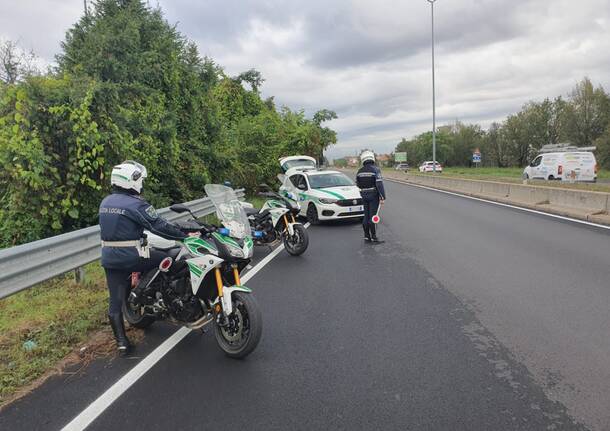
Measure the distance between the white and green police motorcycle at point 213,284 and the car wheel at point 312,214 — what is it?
28.7ft

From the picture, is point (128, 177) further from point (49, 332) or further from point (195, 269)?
point (49, 332)

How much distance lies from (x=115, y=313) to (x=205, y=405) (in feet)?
5.03

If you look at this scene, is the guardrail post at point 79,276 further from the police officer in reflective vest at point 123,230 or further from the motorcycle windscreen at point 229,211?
the motorcycle windscreen at point 229,211

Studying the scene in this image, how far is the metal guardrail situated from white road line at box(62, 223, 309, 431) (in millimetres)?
1694

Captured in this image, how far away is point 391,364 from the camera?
3926 mm

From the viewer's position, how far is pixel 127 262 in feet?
14.0

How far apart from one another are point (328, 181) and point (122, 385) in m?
11.1

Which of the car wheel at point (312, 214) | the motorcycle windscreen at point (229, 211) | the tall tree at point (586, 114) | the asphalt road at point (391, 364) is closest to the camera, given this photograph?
the asphalt road at point (391, 364)

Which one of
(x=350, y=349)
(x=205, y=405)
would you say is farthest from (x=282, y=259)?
(x=205, y=405)

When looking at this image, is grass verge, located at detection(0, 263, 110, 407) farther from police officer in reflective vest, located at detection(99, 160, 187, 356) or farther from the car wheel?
the car wheel

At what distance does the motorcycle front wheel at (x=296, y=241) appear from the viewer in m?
8.88

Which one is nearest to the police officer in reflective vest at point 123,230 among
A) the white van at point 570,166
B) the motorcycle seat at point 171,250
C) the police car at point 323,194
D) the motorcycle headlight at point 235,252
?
the motorcycle seat at point 171,250

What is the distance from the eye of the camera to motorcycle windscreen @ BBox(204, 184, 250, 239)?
14.2ft

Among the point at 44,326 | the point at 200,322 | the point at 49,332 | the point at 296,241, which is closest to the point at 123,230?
the point at 200,322
